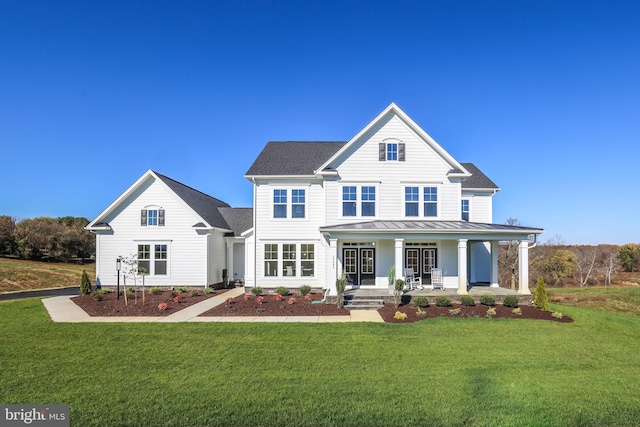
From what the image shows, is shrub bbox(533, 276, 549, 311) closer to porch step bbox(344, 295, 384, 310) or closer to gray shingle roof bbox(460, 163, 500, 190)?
porch step bbox(344, 295, 384, 310)

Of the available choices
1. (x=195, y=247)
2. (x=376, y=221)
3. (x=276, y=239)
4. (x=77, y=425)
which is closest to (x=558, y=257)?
(x=376, y=221)

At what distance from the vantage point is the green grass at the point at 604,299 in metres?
19.9

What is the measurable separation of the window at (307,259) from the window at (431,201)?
22.0 feet

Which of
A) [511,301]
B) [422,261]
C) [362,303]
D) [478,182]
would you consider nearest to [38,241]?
[362,303]

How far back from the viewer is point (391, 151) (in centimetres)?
1862

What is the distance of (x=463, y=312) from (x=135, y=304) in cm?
1432

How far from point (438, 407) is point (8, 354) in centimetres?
1009

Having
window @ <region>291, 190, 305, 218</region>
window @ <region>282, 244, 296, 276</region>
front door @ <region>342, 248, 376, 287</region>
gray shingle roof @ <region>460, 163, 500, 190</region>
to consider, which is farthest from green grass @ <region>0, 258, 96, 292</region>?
gray shingle roof @ <region>460, 163, 500, 190</region>

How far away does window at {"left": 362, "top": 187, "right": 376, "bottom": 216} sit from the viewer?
60.8 ft

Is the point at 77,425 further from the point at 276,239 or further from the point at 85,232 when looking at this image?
the point at 85,232

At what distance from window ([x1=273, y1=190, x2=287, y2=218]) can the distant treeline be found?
35853mm

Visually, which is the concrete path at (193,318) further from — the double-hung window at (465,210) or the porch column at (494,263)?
the double-hung window at (465,210)

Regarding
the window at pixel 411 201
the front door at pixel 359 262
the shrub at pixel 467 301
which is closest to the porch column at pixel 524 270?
the shrub at pixel 467 301

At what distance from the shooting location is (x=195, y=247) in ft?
67.4
